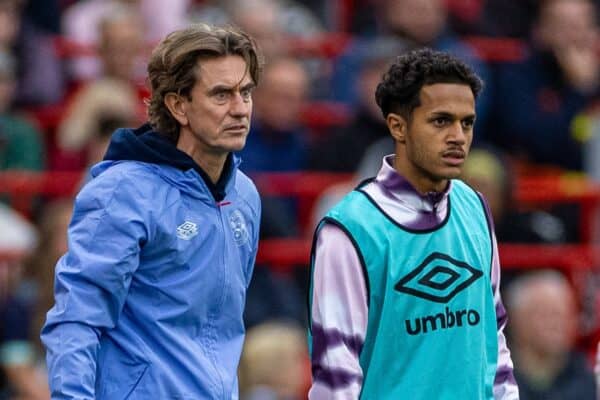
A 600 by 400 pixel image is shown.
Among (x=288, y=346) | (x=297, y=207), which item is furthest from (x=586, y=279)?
(x=288, y=346)

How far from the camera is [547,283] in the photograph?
29.8ft

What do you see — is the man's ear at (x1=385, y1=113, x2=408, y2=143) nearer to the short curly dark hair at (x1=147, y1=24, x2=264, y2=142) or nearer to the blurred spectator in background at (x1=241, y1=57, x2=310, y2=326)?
the short curly dark hair at (x1=147, y1=24, x2=264, y2=142)

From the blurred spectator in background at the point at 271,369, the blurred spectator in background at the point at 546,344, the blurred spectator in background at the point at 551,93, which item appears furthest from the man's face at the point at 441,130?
the blurred spectator in background at the point at 551,93

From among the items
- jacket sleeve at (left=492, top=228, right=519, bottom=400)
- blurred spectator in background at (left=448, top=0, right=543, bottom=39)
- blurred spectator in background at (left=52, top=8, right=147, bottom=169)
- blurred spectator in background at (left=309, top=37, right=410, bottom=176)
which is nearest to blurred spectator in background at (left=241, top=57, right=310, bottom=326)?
blurred spectator in background at (left=309, top=37, right=410, bottom=176)

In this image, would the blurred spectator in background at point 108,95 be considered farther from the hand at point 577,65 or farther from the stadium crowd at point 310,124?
the hand at point 577,65

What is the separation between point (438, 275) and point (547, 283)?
149 inches

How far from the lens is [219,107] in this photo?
5.35 metres

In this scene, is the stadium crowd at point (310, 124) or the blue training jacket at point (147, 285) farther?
the stadium crowd at point (310, 124)

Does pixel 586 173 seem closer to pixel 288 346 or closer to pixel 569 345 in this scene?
pixel 569 345

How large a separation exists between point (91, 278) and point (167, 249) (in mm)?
279

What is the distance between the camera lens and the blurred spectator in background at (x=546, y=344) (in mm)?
8898

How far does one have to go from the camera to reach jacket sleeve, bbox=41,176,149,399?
4977 mm

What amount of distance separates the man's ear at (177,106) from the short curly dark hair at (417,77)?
2.16 ft

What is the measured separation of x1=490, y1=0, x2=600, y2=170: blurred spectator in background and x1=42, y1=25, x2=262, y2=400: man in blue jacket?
6.79m
